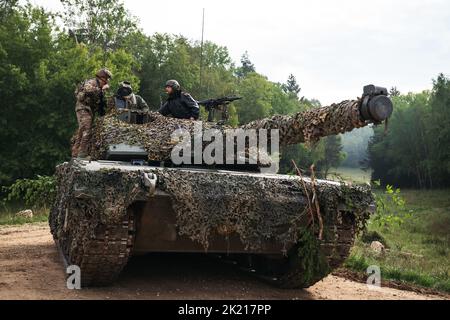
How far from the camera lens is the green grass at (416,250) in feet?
30.2

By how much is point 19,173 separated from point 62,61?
5.97m

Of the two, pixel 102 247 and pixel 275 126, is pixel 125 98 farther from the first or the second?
pixel 102 247

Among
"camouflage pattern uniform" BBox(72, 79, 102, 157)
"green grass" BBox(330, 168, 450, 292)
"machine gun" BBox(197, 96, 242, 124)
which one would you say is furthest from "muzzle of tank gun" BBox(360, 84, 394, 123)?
"camouflage pattern uniform" BBox(72, 79, 102, 157)

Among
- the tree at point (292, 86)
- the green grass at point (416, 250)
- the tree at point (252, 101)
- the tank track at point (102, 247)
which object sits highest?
the tree at point (292, 86)

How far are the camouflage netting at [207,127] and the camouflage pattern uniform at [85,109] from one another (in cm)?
35

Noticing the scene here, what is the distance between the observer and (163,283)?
680 centimetres

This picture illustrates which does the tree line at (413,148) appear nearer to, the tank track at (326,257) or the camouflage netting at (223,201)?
the tank track at (326,257)

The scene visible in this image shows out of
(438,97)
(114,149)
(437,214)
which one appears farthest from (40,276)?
(438,97)

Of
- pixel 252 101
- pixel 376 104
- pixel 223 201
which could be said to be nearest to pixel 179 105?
pixel 223 201

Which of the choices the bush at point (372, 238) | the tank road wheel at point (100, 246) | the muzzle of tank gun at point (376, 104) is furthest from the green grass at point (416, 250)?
the tank road wheel at point (100, 246)

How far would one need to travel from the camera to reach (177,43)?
1834 inches

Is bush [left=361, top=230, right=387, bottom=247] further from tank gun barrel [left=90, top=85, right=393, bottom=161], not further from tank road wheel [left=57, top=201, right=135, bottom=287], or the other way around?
tank road wheel [left=57, top=201, right=135, bottom=287]

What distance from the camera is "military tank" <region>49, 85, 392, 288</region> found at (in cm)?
556
